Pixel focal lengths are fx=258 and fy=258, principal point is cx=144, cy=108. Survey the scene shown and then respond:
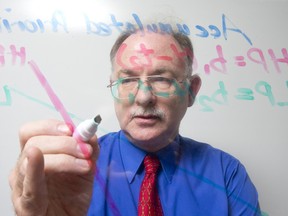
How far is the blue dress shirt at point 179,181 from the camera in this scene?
0.47m

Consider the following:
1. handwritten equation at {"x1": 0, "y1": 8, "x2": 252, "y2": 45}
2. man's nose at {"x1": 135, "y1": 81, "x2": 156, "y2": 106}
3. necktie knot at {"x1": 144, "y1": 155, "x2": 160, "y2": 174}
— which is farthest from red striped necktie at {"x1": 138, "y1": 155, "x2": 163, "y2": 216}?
handwritten equation at {"x1": 0, "y1": 8, "x2": 252, "y2": 45}

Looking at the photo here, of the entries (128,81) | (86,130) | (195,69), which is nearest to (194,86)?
(195,69)

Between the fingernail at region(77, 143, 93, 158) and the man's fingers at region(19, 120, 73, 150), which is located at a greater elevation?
the man's fingers at region(19, 120, 73, 150)

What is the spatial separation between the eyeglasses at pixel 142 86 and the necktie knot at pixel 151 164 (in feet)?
0.40

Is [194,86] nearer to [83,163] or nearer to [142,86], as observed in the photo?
[142,86]

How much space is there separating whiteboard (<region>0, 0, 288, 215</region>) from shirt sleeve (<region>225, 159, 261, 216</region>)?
2cm

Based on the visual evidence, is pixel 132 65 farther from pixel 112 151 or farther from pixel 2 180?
pixel 2 180

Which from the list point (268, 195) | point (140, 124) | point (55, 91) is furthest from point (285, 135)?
point (55, 91)

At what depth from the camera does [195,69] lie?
19.6 inches

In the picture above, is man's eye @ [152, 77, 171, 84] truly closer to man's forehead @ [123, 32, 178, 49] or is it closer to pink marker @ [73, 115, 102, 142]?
man's forehead @ [123, 32, 178, 49]

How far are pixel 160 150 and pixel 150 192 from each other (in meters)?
0.08

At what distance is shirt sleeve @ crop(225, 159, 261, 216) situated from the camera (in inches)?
19.6

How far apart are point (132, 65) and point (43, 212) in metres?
0.27

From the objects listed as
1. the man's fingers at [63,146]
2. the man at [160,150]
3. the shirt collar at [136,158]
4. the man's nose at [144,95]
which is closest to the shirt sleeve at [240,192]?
the man at [160,150]
